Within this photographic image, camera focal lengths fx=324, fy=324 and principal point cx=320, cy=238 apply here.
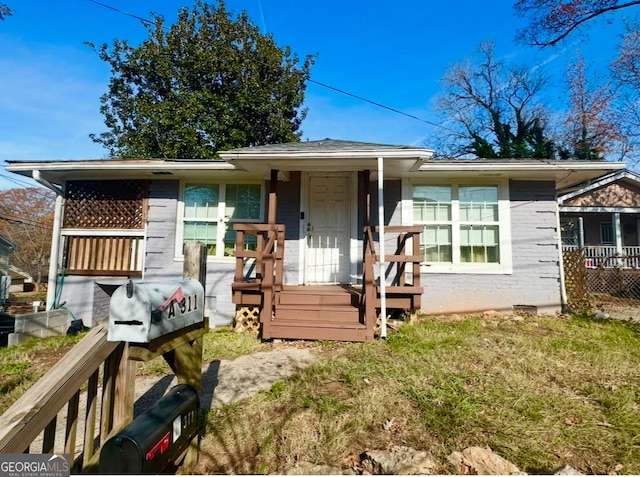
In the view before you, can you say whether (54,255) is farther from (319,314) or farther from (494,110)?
(494,110)

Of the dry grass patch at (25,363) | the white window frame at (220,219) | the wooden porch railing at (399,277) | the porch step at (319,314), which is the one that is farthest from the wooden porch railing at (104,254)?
the wooden porch railing at (399,277)

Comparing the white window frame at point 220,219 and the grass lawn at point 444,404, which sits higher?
the white window frame at point 220,219

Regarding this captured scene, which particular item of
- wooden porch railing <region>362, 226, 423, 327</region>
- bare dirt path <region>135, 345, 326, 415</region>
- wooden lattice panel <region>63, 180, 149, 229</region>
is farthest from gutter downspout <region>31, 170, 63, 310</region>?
wooden porch railing <region>362, 226, 423, 327</region>

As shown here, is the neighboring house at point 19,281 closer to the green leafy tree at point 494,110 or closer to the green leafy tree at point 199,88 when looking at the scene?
the green leafy tree at point 199,88

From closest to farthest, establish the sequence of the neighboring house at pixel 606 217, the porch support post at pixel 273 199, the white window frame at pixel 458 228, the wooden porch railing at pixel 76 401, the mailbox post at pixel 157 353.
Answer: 1. the wooden porch railing at pixel 76 401
2. the mailbox post at pixel 157 353
3. the porch support post at pixel 273 199
4. the white window frame at pixel 458 228
5. the neighboring house at pixel 606 217

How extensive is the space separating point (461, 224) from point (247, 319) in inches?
168

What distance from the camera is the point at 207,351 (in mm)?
4383

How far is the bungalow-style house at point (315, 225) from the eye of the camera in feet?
18.0

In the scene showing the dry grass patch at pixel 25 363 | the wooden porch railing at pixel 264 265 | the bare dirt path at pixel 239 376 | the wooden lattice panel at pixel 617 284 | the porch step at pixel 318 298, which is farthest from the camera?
the wooden lattice panel at pixel 617 284

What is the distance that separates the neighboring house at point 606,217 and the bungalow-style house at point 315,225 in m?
9.08

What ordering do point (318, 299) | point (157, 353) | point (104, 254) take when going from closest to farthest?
point (157, 353) < point (318, 299) < point (104, 254)

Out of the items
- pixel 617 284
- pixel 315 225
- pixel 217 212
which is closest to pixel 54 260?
pixel 217 212

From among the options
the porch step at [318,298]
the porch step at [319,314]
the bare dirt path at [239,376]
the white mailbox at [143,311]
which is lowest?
the bare dirt path at [239,376]

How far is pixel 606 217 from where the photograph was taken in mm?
16078
